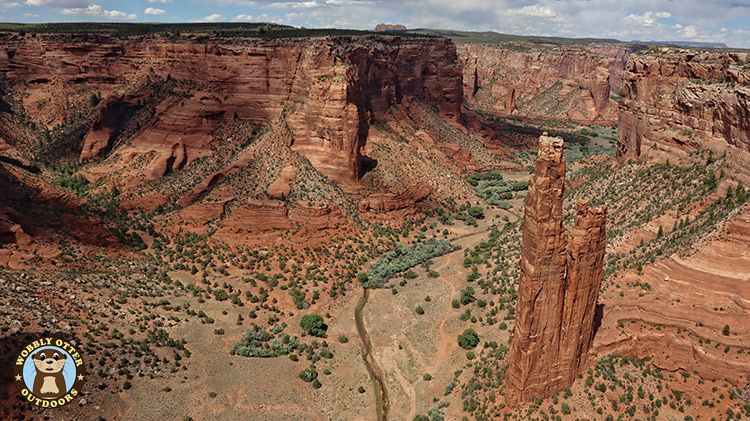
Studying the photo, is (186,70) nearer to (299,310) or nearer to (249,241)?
(249,241)

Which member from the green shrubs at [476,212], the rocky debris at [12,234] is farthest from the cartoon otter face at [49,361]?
the green shrubs at [476,212]

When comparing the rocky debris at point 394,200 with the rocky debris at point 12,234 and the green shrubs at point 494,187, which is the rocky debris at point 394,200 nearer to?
the green shrubs at point 494,187

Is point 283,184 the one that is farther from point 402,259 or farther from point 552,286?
point 552,286

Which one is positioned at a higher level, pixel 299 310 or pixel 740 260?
pixel 740 260

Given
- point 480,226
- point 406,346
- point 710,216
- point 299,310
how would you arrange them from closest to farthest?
point 710,216 → point 406,346 → point 299,310 → point 480,226

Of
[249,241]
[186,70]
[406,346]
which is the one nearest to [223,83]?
[186,70]

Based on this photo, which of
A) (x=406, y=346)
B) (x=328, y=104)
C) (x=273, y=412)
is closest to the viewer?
(x=273, y=412)

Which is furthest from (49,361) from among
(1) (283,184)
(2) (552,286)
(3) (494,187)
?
(3) (494,187)
